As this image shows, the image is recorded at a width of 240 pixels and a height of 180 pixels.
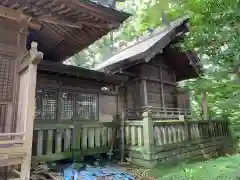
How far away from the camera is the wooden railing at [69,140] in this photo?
19.2 ft

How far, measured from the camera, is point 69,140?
254 inches

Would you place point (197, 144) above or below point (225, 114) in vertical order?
below

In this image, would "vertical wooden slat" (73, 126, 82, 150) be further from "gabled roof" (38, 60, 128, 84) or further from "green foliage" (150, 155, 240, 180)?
"gabled roof" (38, 60, 128, 84)

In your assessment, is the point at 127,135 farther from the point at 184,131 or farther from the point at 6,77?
the point at 6,77

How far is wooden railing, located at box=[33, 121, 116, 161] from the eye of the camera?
231 inches

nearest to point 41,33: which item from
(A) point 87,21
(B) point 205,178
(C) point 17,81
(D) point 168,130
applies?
(A) point 87,21

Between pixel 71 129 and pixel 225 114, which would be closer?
pixel 71 129

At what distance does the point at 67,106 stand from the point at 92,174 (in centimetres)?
399

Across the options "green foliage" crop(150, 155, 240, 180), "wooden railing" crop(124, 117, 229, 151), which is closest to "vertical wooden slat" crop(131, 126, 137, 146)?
"wooden railing" crop(124, 117, 229, 151)

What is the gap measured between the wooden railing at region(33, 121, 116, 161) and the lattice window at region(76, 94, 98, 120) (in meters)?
2.19

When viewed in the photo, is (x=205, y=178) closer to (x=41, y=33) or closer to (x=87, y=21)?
(x=87, y=21)

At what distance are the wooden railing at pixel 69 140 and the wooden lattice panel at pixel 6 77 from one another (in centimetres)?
142

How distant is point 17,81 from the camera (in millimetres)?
5008

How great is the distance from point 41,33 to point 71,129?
3059mm
